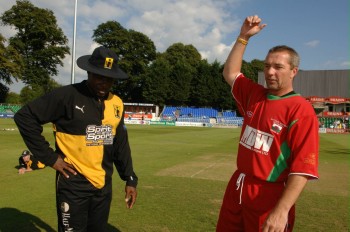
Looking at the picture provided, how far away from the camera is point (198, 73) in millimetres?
69125

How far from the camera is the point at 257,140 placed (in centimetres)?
324

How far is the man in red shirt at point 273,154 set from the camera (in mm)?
2844

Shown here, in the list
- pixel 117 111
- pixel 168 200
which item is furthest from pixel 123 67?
pixel 117 111

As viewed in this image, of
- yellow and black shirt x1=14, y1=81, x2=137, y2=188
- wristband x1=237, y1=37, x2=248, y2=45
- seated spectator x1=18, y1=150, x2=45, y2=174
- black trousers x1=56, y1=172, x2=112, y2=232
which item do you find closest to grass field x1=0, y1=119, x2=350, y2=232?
seated spectator x1=18, y1=150, x2=45, y2=174

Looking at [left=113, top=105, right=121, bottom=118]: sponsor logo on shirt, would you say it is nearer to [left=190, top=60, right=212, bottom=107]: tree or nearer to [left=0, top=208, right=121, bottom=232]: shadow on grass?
[left=0, top=208, right=121, bottom=232]: shadow on grass

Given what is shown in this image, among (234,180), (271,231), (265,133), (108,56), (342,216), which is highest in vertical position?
(108,56)

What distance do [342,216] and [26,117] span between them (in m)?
6.16

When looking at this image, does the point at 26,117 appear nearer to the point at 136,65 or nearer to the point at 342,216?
the point at 342,216

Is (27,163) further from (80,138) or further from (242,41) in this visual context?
(242,41)

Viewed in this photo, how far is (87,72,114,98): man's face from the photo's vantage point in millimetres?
3719

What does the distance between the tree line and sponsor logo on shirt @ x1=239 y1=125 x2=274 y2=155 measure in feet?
178

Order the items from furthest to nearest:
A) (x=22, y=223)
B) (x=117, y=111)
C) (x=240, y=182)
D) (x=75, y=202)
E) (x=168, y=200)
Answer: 1. (x=168, y=200)
2. (x=22, y=223)
3. (x=117, y=111)
4. (x=75, y=202)
5. (x=240, y=182)

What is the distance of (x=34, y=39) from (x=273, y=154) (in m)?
65.4

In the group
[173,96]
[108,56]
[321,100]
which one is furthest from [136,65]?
[108,56]
